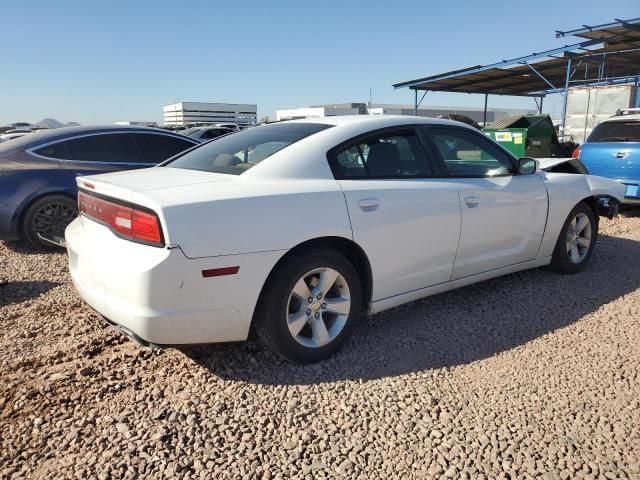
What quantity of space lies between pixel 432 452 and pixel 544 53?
1655 cm

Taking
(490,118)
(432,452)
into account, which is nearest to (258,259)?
(432,452)

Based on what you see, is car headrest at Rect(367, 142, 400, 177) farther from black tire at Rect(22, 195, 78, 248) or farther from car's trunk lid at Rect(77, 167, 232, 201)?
black tire at Rect(22, 195, 78, 248)

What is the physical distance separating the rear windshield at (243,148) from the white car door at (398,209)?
0.38m

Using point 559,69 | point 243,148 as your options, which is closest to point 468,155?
point 243,148

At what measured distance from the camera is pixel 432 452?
7.67 ft

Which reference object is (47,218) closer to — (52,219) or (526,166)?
(52,219)

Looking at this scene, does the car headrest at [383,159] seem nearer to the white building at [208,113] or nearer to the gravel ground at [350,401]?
the gravel ground at [350,401]

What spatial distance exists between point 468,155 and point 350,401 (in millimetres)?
2355

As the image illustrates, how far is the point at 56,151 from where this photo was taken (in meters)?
5.94

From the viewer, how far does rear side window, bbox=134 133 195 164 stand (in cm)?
657

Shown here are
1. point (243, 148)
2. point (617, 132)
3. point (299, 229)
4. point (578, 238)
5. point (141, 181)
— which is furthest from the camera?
point (617, 132)

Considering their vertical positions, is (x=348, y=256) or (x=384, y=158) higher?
(x=384, y=158)

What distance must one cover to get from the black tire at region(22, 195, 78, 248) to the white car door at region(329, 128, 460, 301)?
13.4ft

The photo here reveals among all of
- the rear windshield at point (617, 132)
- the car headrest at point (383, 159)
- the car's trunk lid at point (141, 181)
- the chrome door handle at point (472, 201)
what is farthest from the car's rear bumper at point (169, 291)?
the rear windshield at point (617, 132)
